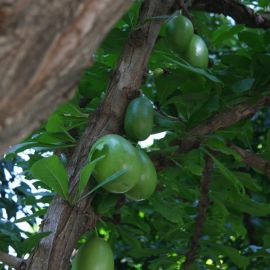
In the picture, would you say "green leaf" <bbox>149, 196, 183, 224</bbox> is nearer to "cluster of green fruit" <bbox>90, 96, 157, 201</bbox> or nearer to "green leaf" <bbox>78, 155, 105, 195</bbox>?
"cluster of green fruit" <bbox>90, 96, 157, 201</bbox>

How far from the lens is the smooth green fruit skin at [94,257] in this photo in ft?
2.86

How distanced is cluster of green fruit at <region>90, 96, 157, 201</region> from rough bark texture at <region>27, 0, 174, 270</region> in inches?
1.2

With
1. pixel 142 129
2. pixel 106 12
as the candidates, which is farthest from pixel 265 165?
pixel 106 12

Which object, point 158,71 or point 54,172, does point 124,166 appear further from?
point 158,71

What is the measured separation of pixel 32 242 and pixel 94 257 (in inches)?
4.1

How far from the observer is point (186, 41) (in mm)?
1092

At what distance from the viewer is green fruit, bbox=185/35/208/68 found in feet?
3.60

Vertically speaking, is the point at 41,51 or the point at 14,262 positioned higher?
the point at 41,51

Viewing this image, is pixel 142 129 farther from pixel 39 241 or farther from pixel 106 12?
pixel 106 12

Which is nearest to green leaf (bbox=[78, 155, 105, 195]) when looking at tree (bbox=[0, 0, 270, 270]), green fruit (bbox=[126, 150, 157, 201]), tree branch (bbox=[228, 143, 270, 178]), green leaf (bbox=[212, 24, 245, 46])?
tree (bbox=[0, 0, 270, 270])

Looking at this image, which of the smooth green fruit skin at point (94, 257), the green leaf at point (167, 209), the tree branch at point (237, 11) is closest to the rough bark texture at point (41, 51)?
the smooth green fruit skin at point (94, 257)

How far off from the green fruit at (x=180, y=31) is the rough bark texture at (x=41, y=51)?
71cm

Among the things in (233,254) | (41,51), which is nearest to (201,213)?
(233,254)

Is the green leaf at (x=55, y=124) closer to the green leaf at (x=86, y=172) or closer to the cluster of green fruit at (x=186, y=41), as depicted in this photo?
the green leaf at (x=86, y=172)
